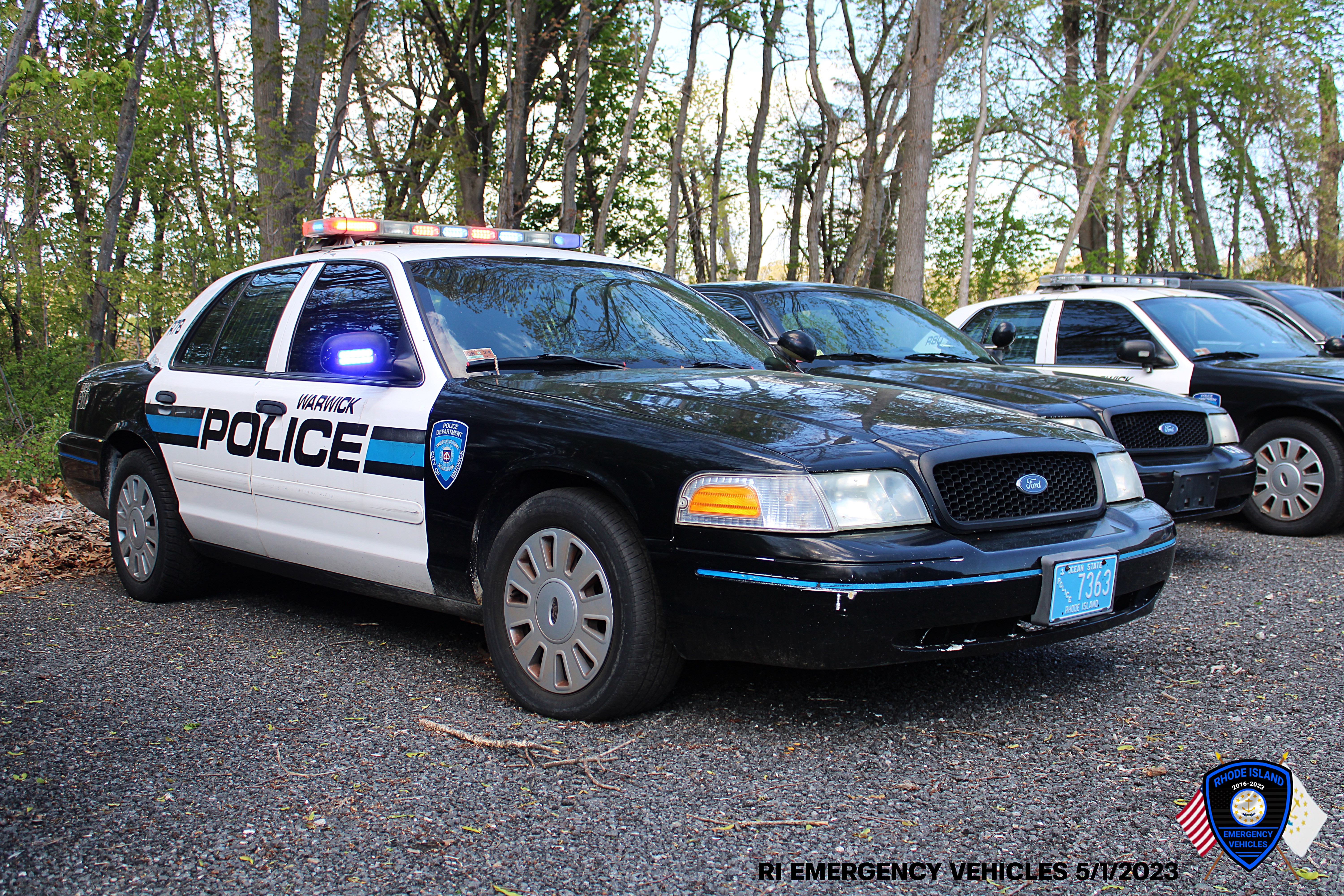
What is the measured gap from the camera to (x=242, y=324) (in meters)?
4.80

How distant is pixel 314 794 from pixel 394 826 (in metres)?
0.31

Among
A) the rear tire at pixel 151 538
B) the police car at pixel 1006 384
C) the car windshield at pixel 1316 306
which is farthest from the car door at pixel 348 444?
the car windshield at pixel 1316 306

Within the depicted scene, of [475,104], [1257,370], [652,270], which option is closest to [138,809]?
[652,270]

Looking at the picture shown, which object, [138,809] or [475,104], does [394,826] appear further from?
→ [475,104]

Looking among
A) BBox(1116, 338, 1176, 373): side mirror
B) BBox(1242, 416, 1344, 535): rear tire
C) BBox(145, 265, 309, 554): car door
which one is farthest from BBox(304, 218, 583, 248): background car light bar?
BBox(1242, 416, 1344, 535): rear tire

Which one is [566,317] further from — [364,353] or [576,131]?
[576,131]

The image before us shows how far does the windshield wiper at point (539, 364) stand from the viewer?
379cm

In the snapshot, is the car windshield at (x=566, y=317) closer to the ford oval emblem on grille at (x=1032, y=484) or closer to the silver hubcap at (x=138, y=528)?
the ford oval emblem on grille at (x=1032, y=484)

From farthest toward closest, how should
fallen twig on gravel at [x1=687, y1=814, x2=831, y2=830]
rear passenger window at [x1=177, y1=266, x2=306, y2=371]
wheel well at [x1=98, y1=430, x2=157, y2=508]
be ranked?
1. wheel well at [x1=98, y1=430, x2=157, y2=508]
2. rear passenger window at [x1=177, y1=266, x2=306, y2=371]
3. fallen twig on gravel at [x1=687, y1=814, x2=831, y2=830]

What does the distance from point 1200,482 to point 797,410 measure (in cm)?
328

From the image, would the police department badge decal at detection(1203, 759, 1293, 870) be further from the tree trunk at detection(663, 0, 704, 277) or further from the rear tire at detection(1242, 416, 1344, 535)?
the tree trunk at detection(663, 0, 704, 277)

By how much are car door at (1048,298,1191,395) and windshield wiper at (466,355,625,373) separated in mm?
4412

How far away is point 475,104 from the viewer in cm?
2112

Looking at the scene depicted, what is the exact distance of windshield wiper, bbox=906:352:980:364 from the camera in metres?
6.72
